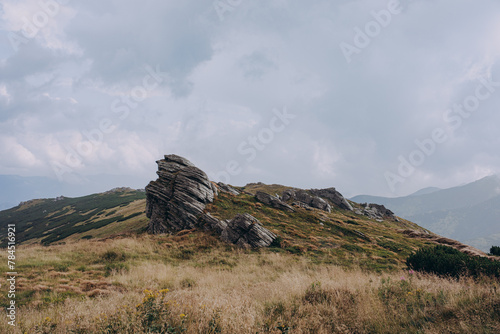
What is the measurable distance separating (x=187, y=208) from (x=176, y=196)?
2.71 m

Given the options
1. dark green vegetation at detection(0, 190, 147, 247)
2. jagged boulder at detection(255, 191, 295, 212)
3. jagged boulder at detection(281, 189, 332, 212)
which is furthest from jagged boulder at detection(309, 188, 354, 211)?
dark green vegetation at detection(0, 190, 147, 247)

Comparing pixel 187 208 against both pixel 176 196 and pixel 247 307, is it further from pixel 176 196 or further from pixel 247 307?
pixel 247 307

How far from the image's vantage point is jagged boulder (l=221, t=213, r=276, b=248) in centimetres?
2072

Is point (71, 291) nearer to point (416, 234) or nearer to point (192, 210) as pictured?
point (192, 210)

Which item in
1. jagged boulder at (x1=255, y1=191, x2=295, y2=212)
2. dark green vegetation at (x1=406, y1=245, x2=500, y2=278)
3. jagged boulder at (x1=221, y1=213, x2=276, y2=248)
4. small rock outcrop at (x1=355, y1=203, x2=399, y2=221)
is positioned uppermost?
jagged boulder at (x1=255, y1=191, x2=295, y2=212)

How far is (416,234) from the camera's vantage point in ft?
121

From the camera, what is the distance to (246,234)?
70.3ft

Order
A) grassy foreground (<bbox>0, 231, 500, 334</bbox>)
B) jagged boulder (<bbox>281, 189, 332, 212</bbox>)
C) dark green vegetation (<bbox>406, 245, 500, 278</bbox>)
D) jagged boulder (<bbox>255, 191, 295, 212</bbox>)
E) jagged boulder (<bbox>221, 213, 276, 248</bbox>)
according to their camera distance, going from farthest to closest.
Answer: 1. jagged boulder (<bbox>281, 189, 332, 212</bbox>)
2. jagged boulder (<bbox>255, 191, 295, 212</bbox>)
3. jagged boulder (<bbox>221, 213, 276, 248</bbox>)
4. dark green vegetation (<bbox>406, 245, 500, 278</bbox>)
5. grassy foreground (<bbox>0, 231, 500, 334</bbox>)

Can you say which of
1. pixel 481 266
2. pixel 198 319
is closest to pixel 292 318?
pixel 198 319

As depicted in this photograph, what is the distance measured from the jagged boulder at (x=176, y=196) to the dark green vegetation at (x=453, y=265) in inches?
866

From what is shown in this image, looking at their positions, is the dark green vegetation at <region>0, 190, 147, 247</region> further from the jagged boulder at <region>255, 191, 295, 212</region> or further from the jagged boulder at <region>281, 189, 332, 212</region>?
the jagged boulder at <region>281, 189, 332, 212</region>

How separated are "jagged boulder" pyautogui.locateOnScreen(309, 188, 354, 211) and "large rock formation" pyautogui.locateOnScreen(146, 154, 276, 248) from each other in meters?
46.1

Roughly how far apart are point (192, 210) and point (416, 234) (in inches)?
1563

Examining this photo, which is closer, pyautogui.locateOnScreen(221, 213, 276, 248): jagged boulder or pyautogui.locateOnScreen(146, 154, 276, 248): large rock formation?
pyautogui.locateOnScreen(221, 213, 276, 248): jagged boulder
